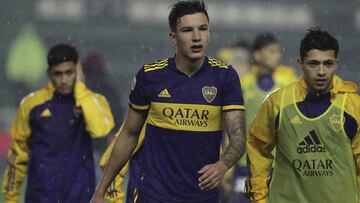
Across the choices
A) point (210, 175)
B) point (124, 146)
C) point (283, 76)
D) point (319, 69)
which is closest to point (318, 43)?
point (319, 69)

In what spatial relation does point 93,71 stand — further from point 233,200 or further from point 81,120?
point 81,120

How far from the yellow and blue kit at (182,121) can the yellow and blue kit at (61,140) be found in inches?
118

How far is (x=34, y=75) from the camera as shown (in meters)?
22.6

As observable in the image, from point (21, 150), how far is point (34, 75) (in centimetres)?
1011

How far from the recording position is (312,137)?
9.61m

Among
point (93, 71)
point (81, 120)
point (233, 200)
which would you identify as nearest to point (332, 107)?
point (81, 120)

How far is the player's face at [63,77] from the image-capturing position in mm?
12383

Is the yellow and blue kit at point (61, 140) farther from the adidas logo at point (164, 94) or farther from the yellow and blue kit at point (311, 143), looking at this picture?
the adidas logo at point (164, 94)

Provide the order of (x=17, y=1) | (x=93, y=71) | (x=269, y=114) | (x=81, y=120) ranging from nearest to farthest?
(x=269, y=114)
(x=81, y=120)
(x=93, y=71)
(x=17, y=1)

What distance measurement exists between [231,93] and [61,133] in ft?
11.2

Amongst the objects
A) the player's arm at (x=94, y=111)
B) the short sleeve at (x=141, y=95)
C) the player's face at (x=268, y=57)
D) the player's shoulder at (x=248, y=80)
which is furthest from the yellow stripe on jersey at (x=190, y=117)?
the player's shoulder at (x=248, y=80)

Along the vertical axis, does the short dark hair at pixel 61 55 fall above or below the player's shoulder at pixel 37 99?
above

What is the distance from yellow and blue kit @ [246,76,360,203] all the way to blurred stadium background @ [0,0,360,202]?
12.0 metres

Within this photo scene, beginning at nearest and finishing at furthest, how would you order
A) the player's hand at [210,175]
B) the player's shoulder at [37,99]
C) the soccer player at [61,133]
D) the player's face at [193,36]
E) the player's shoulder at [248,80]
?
the player's hand at [210,175] → the player's face at [193,36] → the soccer player at [61,133] → the player's shoulder at [37,99] → the player's shoulder at [248,80]
